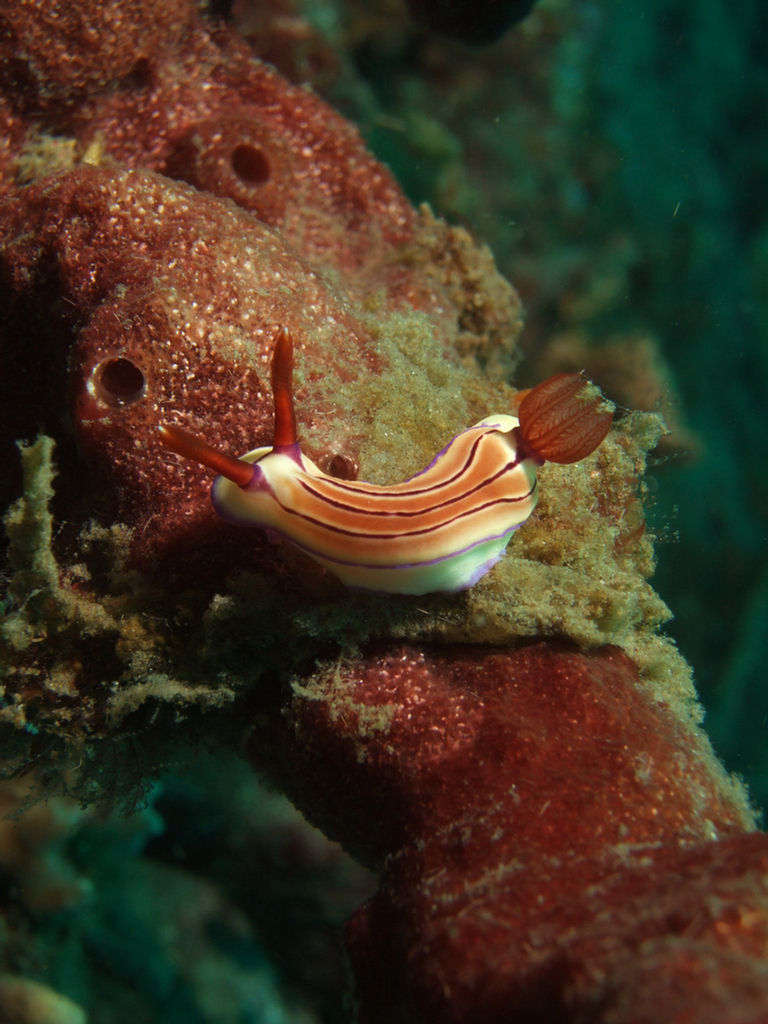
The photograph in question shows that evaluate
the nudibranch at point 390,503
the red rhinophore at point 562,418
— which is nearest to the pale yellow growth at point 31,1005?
the nudibranch at point 390,503

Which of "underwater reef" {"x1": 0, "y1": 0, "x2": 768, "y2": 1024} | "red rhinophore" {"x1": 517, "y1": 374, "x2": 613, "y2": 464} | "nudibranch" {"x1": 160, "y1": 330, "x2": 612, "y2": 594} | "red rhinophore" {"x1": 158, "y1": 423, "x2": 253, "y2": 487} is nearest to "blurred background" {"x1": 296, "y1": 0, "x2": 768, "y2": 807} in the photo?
"underwater reef" {"x1": 0, "y1": 0, "x2": 768, "y2": 1024}

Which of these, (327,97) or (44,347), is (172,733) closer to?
(44,347)

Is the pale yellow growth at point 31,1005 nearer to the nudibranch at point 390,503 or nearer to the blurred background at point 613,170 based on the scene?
the nudibranch at point 390,503

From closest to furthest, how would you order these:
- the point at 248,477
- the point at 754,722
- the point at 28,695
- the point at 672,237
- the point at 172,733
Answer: the point at 248,477
the point at 28,695
the point at 172,733
the point at 672,237
the point at 754,722

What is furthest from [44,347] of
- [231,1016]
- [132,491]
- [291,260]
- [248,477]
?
[231,1016]

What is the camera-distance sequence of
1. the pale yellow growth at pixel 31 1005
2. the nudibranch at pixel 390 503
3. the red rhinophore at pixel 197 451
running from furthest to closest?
the pale yellow growth at pixel 31 1005 < the nudibranch at pixel 390 503 < the red rhinophore at pixel 197 451

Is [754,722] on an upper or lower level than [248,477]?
lower

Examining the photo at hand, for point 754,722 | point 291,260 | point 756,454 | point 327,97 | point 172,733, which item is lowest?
point 754,722

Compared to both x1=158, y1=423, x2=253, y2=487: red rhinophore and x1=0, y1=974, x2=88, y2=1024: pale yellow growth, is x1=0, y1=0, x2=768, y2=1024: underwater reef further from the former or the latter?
x1=0, y1=974, x2=88, y2=1024: pale yellow growth
